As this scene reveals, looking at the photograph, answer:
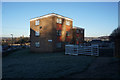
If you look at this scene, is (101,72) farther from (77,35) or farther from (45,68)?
(77,35)

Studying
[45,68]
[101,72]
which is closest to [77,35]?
[45,68]

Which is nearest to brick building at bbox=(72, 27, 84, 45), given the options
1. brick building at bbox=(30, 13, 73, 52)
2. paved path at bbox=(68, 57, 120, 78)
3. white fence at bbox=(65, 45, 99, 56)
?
brick building at bbox=(30, 13, 73, 52)

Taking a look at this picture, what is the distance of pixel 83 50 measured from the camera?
Result: 13.9 meters

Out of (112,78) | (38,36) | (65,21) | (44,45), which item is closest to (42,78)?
(112,78)

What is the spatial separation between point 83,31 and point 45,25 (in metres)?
14.2

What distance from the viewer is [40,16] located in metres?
20.1

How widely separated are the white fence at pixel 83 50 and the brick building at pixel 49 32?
4.71m

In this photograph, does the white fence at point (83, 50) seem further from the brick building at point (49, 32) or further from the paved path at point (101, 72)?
the paved path at point (101, 72)

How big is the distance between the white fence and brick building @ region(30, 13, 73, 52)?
4.71m

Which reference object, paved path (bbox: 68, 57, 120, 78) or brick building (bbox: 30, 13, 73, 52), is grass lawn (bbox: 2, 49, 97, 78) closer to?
paved path (bbox: 68, 57, 120, 78)

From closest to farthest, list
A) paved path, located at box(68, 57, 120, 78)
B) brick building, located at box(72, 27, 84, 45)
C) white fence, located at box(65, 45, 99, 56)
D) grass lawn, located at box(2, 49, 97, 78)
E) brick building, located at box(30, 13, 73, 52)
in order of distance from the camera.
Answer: paved path, located at box(68, 57, 120, 78)
grass lawn, located at box(2, 49, 97, 78)
white fence, located at box(65, 45, 99, 56)
brick building, located at box(30, 13, 73, 52)
brick building, located at box(72, 27, 84, 45)

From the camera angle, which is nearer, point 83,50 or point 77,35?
point 83,50

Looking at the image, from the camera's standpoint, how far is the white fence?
13102mm

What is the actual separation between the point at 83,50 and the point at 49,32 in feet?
27.6
